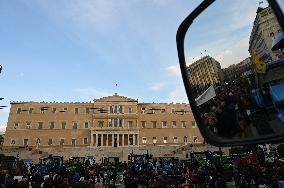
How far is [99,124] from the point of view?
73500 mm

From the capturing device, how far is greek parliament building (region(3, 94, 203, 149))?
71.8 m

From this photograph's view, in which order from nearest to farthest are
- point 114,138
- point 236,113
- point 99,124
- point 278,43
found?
point 278,43, point 236,113, point 114,138, point 99,124

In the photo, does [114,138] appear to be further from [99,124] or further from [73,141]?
[73,141]

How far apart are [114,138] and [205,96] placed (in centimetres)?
7188

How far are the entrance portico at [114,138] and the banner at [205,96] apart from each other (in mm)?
70759

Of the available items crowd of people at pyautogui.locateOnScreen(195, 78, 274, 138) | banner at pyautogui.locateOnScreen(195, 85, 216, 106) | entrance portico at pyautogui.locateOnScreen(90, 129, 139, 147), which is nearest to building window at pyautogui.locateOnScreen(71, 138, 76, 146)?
entrance portico at pyautogui.locateOnScreen(90, 129, 139, 147)

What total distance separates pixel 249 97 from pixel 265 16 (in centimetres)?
40

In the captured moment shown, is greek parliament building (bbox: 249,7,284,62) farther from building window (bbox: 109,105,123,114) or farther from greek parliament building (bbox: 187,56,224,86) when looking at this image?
building window (bbox: 109,105,123,114)

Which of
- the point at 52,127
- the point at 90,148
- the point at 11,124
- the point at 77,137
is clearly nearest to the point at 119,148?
the point at 90,148

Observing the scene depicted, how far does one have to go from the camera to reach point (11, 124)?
71.8 meters

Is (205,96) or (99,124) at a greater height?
(99,124)

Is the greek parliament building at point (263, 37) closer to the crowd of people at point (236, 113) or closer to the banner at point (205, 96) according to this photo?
the crowd of people at point (236, 113)

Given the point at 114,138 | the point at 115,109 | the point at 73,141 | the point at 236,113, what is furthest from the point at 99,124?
the point at 236,113

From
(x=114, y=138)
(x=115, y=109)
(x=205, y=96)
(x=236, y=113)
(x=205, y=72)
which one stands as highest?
(x=115, y=109)
